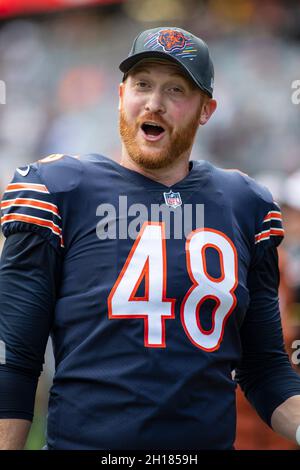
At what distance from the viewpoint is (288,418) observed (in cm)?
222

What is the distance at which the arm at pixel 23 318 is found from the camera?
1982 mm

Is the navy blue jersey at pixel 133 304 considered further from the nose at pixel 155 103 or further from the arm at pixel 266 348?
the nose at pixel 155 103

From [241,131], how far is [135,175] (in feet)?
17.1

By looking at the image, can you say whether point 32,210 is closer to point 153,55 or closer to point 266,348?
point 153,55

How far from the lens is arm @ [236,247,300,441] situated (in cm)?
232

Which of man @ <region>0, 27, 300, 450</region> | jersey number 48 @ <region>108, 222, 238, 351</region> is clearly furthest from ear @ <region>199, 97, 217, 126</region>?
jersey number 48 @ <region>108, 222, 238, 351</region>

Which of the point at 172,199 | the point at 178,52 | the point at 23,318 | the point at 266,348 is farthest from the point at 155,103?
the point at 266,348

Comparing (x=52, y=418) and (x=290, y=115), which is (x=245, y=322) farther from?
(x=290, y=115)

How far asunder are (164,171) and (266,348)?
2.10 feet

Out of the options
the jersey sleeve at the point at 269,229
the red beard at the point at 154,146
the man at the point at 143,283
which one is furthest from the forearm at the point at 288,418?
the red beard at the point at 154,146

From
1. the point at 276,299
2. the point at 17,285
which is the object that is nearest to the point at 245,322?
the point at 276,299

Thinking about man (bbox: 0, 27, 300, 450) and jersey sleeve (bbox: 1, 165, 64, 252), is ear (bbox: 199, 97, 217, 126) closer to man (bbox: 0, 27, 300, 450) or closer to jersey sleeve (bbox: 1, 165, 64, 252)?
man (bbox: 0, 27, 300, 450)

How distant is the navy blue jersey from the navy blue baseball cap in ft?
1.01

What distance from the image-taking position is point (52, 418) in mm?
2041
